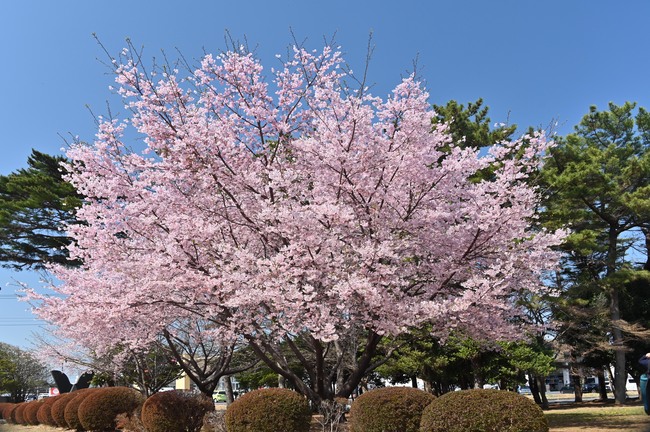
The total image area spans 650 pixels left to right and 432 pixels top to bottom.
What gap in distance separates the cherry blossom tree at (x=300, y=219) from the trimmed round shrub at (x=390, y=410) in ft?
3.64

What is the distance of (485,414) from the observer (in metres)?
7.76

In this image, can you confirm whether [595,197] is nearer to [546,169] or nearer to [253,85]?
[546,169]

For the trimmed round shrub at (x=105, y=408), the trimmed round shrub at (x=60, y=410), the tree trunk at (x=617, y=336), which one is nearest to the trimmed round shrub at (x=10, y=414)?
the trimmed round shrub at (x=60, y=410)

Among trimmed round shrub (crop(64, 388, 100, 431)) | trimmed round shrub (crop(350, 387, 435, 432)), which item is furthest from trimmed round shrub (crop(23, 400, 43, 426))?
trimmed round shrub (crop(350, 387, 435, 432))

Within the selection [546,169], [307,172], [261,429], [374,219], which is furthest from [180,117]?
[546,169]

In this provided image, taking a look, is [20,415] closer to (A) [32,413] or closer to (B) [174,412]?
(A) [32,413]

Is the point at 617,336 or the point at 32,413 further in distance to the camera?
the point at 617,336

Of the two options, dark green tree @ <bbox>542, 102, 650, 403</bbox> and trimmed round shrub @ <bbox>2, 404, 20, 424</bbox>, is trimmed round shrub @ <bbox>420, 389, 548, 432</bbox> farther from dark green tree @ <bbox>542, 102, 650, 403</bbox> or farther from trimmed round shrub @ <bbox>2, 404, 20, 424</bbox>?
trimmed round shrub @ <bbox>2, 404, 20, 424</bbox>

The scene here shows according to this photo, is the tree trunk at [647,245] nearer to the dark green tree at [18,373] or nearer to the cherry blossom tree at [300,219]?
the cherry blossom tree at [300,219]

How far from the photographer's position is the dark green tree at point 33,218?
25078 mm

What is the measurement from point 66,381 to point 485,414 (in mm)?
26513

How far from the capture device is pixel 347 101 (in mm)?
10023

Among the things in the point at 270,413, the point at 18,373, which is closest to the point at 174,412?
the point at 270,413

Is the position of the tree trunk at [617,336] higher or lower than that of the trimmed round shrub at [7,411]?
higher
